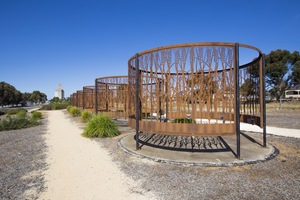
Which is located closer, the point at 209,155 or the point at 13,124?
the point at 209,155

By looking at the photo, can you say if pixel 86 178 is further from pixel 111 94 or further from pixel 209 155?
pixel 111 94

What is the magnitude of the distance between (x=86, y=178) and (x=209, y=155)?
3243mm

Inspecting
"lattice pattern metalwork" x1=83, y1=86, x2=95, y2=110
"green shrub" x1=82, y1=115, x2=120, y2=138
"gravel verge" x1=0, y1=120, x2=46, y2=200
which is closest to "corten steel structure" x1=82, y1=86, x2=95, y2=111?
"lattice pattern metalwork" x1=83, y1=86, x2=95, y2=110

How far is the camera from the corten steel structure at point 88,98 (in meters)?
15.3

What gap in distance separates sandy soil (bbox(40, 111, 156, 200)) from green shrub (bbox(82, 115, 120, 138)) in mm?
2016

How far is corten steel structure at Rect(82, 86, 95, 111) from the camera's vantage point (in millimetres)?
15327

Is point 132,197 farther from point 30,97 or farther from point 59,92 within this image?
point 59,92

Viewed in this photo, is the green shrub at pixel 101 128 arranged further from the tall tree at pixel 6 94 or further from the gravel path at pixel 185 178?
the tall tree at pixel 6 94

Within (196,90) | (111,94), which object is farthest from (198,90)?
(111,94)

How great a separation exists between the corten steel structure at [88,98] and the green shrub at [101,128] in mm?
6928

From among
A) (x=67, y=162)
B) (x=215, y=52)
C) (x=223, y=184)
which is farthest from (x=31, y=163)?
(x=215, y=52)

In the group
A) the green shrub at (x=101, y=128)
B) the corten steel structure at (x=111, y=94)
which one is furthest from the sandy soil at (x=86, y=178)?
the corten steel structure at (x=111, y=94)

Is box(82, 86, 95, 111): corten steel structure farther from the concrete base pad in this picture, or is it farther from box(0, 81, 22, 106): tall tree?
box(0, 81, 22, 106): tall tree

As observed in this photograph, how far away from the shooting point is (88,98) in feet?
54.2
